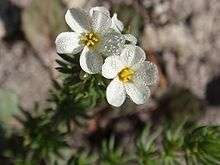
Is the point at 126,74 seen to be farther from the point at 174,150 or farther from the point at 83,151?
the point at 83,151

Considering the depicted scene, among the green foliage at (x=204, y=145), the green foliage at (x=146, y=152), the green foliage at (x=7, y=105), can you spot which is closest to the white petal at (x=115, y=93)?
the green foliage at (x=204, y=145)

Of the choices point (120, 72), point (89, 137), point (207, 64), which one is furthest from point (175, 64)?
point (120, 72)

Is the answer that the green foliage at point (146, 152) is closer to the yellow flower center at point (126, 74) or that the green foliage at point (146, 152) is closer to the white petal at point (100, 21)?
the yellow flower center at point (126, 74)

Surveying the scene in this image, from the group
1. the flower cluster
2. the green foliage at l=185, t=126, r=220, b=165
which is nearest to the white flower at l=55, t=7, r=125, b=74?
the flower cluster

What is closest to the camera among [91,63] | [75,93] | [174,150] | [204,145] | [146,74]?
[91,63]

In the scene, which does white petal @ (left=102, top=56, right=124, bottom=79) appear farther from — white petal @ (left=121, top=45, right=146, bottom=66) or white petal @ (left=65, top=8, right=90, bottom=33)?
white petal @ (left=65, top=8, right=90, bottom=33)

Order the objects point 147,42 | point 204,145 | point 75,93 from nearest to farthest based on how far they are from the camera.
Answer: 1. point 75,93
2. point 204,145
3. point 147,42

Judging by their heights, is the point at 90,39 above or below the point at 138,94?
above

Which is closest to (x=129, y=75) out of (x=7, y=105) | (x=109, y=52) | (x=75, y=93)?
(x=109, y=52)

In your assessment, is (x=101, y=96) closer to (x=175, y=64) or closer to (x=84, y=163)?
(x=84, y=163)
